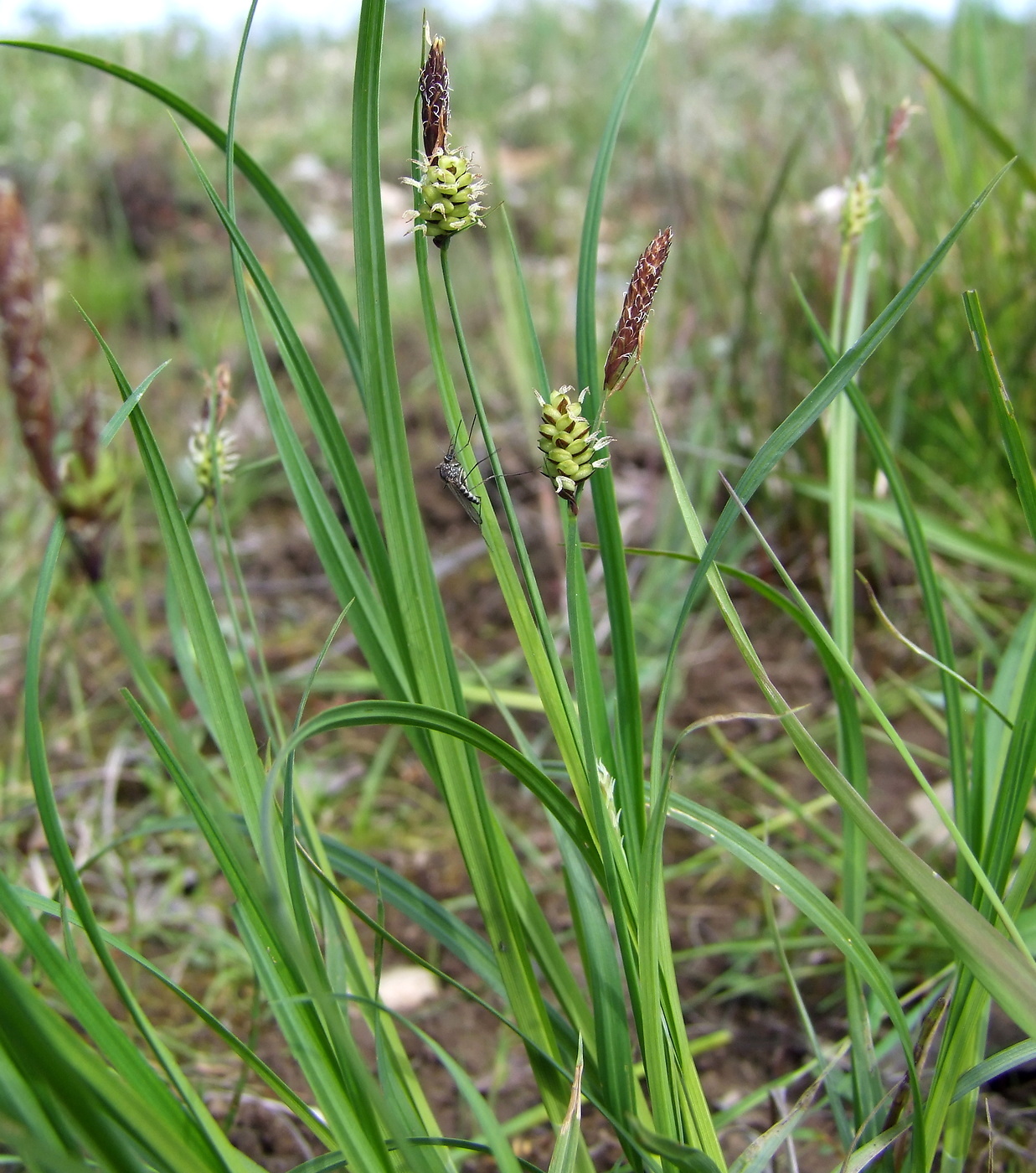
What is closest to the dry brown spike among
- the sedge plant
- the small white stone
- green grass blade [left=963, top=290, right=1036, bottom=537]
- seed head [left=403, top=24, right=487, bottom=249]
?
the sedge plant

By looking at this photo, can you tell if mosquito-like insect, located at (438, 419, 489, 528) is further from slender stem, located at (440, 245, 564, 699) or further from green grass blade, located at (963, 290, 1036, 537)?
green grass blade, located at (963, 290, 1036, 537)

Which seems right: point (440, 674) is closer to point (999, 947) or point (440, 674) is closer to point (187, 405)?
point (999, 947)

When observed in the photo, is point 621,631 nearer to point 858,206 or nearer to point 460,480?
point 460,480

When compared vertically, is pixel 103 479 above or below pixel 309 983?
above

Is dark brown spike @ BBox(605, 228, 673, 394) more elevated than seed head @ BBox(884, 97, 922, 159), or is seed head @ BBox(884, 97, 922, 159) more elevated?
seed head @ BBox(884, 97, 922, 159)

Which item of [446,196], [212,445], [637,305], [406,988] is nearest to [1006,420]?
[637,305]

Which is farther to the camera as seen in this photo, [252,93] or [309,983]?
[252,93]

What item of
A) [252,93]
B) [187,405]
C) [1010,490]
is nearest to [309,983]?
[1010,490]
